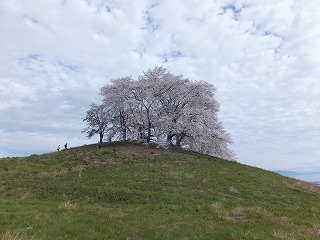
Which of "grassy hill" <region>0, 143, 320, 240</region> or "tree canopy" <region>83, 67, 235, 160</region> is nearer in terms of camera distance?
"grassy hill" <region>0, 143, 320, 240</region>

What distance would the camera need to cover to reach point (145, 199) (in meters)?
24.3

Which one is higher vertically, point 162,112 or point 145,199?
point 162,112

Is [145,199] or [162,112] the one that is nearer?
[145,199]

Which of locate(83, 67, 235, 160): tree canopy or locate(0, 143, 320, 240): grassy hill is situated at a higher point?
locate(83, 67, 235, 160): tree canopy

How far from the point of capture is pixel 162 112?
5784cm

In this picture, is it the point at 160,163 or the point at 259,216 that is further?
the point at 160,163

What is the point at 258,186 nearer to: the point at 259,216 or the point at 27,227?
the point at 259,216

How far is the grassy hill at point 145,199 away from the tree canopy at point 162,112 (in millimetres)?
5881

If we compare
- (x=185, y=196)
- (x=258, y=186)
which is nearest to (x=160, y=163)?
(x=258, y=186)

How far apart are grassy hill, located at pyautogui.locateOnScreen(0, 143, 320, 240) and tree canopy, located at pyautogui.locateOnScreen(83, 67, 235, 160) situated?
588 cm

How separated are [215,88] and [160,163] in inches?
934

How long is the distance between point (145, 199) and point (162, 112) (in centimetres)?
3431

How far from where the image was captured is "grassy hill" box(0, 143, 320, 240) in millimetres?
14719

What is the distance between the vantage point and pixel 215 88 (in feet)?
196
